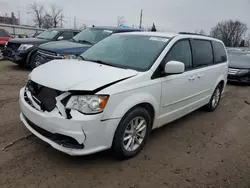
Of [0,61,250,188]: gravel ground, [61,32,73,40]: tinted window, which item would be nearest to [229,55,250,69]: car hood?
[0,61,250,188]: gravel ground

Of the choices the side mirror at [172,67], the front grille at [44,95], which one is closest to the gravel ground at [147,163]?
the front grille at [44,95]

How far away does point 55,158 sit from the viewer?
3053mm

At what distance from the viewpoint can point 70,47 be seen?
7.34 m

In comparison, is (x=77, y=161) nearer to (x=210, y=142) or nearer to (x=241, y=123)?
(x=210, y=142)

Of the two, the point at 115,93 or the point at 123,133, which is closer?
the point at 115,93

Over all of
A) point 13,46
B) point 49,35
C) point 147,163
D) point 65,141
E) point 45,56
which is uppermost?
point 49,35

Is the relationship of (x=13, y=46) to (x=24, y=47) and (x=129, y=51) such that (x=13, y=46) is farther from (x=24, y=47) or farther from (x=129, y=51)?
(x=129, y=51)

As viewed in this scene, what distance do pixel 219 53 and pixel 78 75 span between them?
3.88m

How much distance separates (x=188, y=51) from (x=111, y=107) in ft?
7.13

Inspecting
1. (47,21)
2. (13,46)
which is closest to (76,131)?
(13,46)

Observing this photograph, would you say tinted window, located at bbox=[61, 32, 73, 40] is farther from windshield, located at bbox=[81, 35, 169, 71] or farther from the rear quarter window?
the rear quarter window

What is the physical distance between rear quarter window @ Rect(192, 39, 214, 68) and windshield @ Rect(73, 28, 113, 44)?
157 inches

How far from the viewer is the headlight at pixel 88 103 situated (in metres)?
2.61

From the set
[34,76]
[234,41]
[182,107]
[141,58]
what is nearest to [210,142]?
[182,107]
